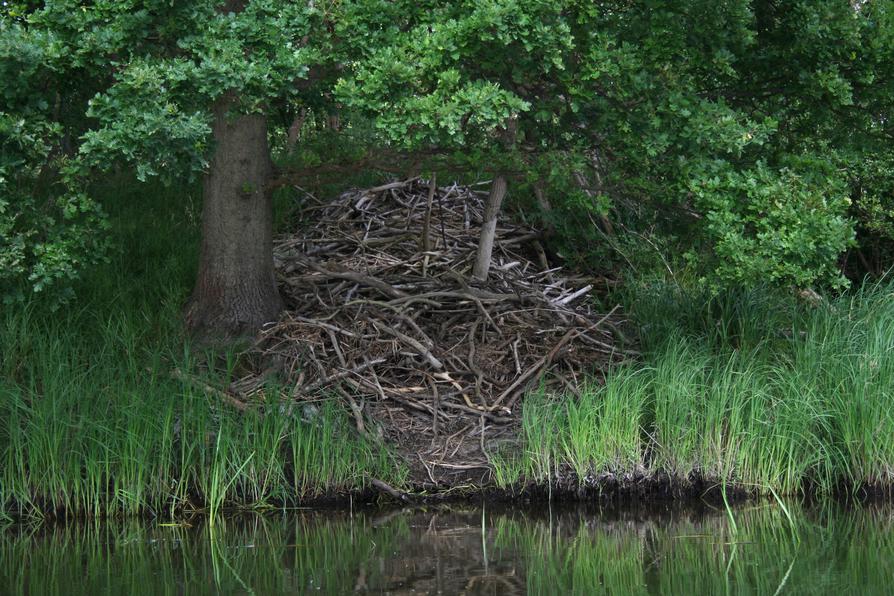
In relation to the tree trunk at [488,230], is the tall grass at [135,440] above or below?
below

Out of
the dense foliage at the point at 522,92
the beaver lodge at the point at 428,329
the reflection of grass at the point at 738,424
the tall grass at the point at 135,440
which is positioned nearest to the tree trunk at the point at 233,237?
the beaver lodge at the point at 428,329

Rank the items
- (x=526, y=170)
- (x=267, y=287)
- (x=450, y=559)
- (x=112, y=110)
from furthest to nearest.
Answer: (x=267, y=287), (x=526, y=170), (x=112, y=110), (x=450, y=559)

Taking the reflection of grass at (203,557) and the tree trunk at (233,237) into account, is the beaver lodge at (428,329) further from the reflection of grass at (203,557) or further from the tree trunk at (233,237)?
the reflection of grass at (203,557)

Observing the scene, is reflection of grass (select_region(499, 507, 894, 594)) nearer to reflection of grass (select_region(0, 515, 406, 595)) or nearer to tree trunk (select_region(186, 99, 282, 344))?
reflection of grass (select_region(0, 515, 406, 595))

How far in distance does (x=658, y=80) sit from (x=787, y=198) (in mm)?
1012

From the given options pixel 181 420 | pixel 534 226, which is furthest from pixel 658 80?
pixel 534 226

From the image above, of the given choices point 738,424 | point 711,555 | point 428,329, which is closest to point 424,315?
point 428,329

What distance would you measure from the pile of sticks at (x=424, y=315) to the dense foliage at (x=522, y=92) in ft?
5.04

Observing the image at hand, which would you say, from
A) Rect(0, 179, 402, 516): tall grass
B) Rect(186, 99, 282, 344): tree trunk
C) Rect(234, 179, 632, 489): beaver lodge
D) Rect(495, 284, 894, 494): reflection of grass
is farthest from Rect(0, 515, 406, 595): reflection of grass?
Rect(186, 99, 282, 344): tree trunk

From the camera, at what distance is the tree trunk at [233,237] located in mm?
8039

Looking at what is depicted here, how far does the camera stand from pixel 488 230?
9109mm

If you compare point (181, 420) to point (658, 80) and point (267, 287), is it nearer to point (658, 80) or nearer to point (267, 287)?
point (267, 287)

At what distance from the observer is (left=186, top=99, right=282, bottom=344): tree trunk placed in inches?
316

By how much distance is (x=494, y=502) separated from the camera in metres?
6.78
